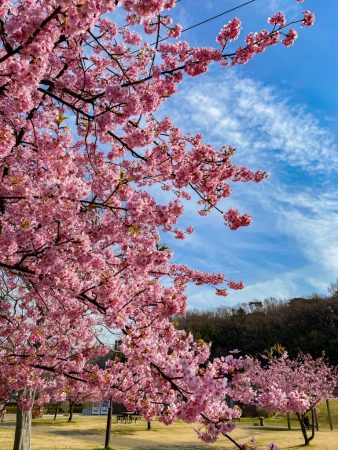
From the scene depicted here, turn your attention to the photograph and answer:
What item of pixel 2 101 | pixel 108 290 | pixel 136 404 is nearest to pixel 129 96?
pixel 2 101

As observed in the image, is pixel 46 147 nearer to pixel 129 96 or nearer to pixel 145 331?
pixel 129 96

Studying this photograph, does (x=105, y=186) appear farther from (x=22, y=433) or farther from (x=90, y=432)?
(x=90, y=432)

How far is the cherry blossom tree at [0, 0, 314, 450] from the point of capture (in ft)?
14.8

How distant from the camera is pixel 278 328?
67.6 m

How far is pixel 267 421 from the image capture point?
38.2 meters

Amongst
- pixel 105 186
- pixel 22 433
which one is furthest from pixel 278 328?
pixel 105 186

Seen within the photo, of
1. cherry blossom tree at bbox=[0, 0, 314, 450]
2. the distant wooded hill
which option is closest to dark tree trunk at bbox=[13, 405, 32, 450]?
cherry blossom tree at bbox=[0, 0, 314, 450]

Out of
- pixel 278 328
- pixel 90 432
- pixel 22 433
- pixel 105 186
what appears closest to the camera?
pixel 105 186

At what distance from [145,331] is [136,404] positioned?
195cm

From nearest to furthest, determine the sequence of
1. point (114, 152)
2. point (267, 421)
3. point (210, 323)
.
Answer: point (114, 152) < point (267, 421) < point (210, 323)

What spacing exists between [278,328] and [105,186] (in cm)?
6634

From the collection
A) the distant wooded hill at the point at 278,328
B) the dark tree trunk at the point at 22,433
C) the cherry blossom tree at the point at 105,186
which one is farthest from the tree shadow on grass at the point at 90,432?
the distant wooded hill at the point at 278,328

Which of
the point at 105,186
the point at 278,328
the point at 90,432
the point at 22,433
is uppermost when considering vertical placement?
the point at 278,328

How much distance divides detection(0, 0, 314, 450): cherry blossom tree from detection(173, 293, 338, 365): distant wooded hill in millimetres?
51085
